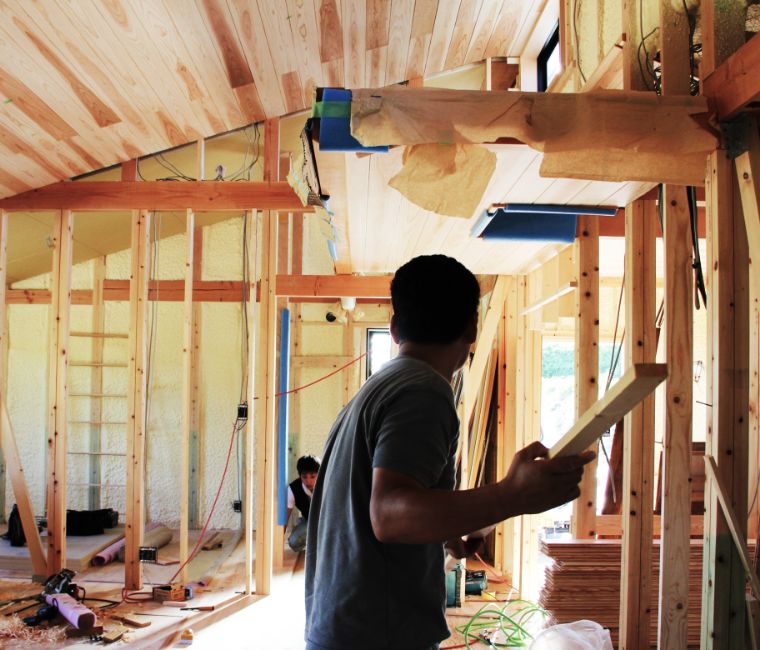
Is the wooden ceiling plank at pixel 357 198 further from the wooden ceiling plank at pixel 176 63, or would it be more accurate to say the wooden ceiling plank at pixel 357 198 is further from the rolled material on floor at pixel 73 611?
the rolled material on floor at pixel 73 611

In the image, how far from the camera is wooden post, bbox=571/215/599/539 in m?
2.75

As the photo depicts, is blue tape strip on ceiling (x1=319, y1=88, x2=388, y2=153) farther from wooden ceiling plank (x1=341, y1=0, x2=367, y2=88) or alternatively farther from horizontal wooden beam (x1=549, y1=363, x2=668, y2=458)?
wooden ceiling plank (x1=341, y1=0, x2=367, y2=88)

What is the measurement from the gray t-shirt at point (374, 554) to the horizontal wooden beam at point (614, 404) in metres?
0.20

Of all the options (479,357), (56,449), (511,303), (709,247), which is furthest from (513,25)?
(56,449)

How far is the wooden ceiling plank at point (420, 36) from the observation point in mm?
3510

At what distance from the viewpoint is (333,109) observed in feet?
5.70

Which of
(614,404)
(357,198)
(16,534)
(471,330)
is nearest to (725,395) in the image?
(471,330)

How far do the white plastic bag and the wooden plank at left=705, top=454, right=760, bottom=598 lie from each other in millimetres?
1071

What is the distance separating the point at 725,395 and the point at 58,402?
426 cm

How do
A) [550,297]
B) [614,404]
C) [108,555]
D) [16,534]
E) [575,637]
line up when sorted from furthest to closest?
1. [16,534]
2. [108,555]
3. [550,297]
4. [575,637]
5. [614,404]

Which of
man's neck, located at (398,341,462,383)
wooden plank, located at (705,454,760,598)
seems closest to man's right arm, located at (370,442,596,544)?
man's neck, located at (398,341,462,383)

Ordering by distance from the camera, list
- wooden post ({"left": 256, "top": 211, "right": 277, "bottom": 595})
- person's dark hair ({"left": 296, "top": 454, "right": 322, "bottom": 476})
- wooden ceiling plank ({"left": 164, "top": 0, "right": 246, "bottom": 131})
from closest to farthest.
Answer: wooden ceiling plank ({"left": 164, "top": 0, "right": 246, "bottom": 131}) → wooden post ({"left": 256, "top": 211, "right": 277, "bottom": 595}) → person's dark hair ({"left": 296, "top": 454, "right": 322, "bottom": 476})

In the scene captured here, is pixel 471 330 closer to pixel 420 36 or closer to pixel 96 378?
pixel 420 36

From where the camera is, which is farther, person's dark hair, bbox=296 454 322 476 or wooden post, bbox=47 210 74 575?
person's dark hair, bbox=296 454 322 476
